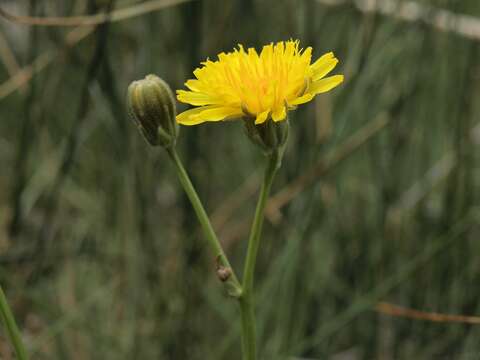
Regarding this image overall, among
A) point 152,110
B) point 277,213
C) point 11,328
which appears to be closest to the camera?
point 11,328

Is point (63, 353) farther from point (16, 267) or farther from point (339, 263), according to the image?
point (339, 263)

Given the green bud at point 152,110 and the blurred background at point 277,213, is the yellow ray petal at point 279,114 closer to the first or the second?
the green bud at point 152,110

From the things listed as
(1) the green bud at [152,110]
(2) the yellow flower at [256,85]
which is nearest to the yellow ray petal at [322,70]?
(2) the yellow flower at [256,85]

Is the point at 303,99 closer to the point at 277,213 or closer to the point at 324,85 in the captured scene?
the point at 324,85

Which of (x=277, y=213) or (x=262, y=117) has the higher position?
(x=262, y=117)

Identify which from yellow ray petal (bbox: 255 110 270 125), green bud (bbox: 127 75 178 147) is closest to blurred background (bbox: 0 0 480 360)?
green bud (bbox: 127 75 178 147)

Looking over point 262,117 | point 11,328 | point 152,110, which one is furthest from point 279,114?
point 11,328
